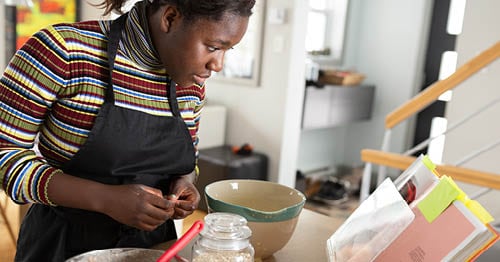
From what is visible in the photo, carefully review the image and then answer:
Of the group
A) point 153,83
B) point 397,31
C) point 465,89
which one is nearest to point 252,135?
point 465,89

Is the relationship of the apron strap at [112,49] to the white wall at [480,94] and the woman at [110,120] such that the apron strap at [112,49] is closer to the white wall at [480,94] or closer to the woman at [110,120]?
the woman at [110,120]

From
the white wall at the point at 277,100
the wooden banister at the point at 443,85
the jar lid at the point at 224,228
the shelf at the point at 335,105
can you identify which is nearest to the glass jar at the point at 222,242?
the jar lid at the point at 224,228

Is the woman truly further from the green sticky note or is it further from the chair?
the chair

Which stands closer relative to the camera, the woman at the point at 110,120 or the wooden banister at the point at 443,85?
the woman at the point at 110,120

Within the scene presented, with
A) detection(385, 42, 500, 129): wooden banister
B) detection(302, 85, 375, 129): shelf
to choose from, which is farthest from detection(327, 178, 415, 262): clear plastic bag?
detection(302, 85, 375, 129): shelf

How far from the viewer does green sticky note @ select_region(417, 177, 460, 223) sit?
0.80m

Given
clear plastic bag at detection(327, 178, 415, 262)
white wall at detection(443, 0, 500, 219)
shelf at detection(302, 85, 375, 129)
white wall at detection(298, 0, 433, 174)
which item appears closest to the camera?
clear plastic bag at detection(327, 178, 415, 262)

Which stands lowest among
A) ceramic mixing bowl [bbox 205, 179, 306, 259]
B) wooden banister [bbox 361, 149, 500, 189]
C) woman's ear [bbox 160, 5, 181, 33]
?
wooden banister [bbox 361, 149, 500, 189]

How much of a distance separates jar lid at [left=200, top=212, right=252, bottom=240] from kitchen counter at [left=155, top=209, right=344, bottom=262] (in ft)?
0.71

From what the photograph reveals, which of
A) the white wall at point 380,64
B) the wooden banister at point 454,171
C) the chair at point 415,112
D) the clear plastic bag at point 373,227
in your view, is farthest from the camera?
the white wall at point 380,64

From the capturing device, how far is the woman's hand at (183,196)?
1.02 m

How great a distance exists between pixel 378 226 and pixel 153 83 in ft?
1.69

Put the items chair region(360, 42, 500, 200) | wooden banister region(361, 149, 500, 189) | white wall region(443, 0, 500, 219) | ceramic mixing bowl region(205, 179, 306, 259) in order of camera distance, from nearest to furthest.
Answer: ceramic mixing bowl region(205, 179, 306, 259) < wooden banister region(361, 149, 500, 189) < chair region(360, 42, 500, 200) < white wall region(443, 0, 500, 219)

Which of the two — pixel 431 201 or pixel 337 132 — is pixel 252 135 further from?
pixel 431 201
